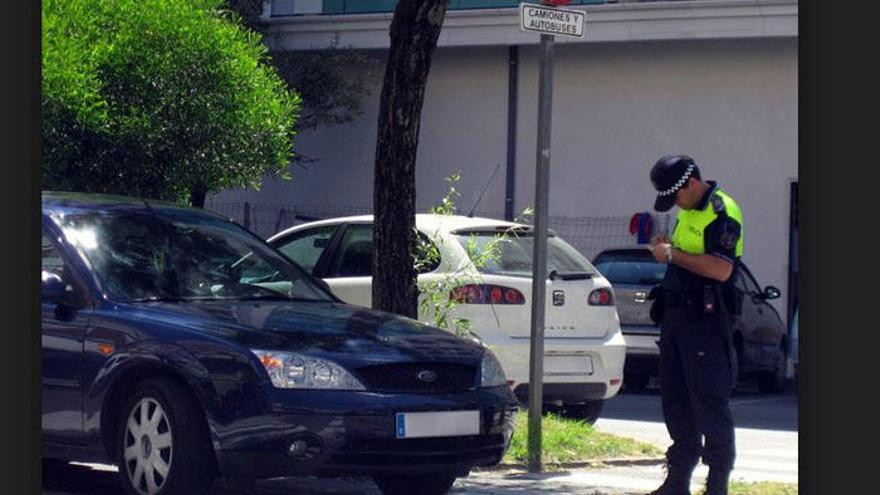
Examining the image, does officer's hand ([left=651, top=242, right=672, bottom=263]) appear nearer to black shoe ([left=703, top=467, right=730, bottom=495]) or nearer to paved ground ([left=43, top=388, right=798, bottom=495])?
black shoe ([left=703, top=467, right=730, bottom=495])

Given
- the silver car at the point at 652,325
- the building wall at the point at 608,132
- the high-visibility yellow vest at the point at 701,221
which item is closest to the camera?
the high-visibility yellow vest at the point at 701,221

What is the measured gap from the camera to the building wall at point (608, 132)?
1995cm

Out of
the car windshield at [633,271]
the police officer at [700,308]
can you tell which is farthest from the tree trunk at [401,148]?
the car windshield at [633,271]

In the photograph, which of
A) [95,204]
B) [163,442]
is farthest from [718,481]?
[95,204]

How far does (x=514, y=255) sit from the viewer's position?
11.2m

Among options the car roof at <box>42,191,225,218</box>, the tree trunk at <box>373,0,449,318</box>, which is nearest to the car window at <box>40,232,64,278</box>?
the car roof at <box>42,191,225,218</box>

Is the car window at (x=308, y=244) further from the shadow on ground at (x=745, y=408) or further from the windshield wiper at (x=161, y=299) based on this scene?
the windshield wiper at (x=161, y=299)

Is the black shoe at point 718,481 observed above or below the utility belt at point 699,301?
below

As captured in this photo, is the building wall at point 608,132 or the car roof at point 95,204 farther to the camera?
the building wall at point 608,132

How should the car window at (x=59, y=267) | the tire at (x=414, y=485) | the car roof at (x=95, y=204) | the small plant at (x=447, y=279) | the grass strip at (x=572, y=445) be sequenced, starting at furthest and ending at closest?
the small plant at (x=447, y=279), the grass strip at (x=572, y=445), the car roof at (x=95, y=204), the tire at (x=414, y=485), the car window at (x=59, y=267)

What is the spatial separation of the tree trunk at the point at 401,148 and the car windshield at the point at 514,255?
0.98 m

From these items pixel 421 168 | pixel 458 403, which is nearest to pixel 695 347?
pixel 458 403

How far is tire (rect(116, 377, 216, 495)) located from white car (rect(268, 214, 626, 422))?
134 inches

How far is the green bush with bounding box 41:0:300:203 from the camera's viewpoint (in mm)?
11742
